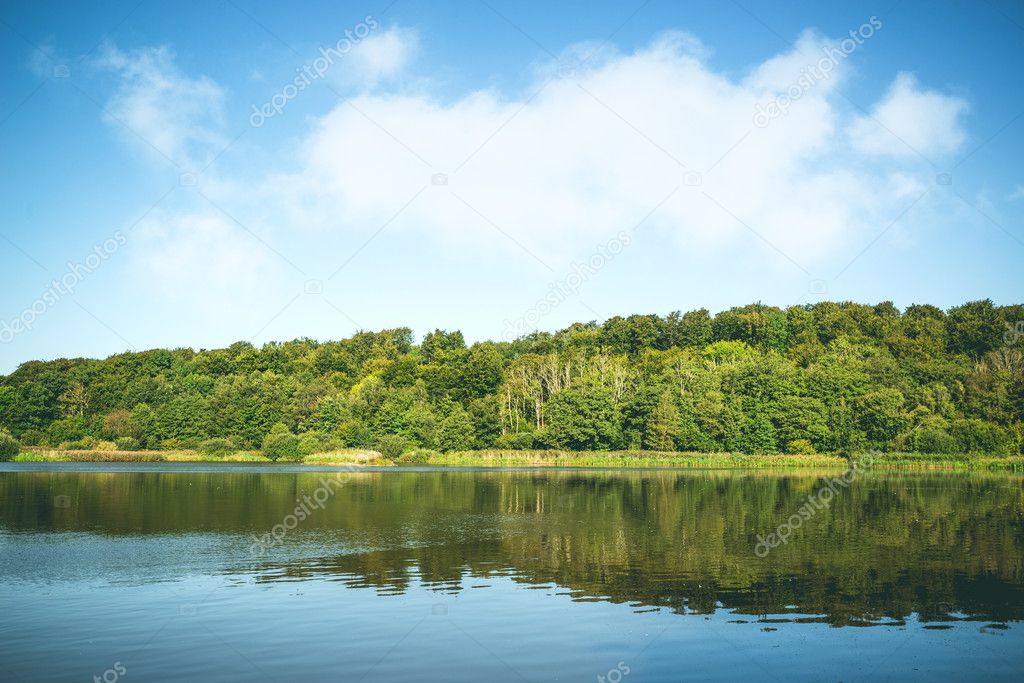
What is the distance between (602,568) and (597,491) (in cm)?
2763

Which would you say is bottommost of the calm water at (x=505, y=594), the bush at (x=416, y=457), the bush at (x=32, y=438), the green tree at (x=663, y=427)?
the calm water at (x=505, y=594)

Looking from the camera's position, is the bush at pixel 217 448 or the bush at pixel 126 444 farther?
the bush at pixel 126 444

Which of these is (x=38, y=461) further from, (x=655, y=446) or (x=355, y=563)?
(x=355, y=563)

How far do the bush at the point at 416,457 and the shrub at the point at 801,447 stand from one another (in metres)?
44.3

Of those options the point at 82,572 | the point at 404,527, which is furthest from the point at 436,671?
the point at 404,527

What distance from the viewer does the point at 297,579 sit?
19484 mm

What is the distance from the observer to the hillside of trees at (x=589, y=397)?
9138 cm

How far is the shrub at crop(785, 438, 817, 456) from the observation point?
8994 cm

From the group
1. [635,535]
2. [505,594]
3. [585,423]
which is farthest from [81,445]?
[505,594]

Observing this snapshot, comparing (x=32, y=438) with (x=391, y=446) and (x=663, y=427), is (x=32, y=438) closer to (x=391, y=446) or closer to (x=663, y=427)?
(x=391, y=446)

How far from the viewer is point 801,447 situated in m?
90.0

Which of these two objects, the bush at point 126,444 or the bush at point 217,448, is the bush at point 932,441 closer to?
the bush at point 217,448

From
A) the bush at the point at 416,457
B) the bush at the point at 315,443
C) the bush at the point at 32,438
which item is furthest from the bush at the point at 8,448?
the bush at the point at 416,457

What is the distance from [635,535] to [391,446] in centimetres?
6927
